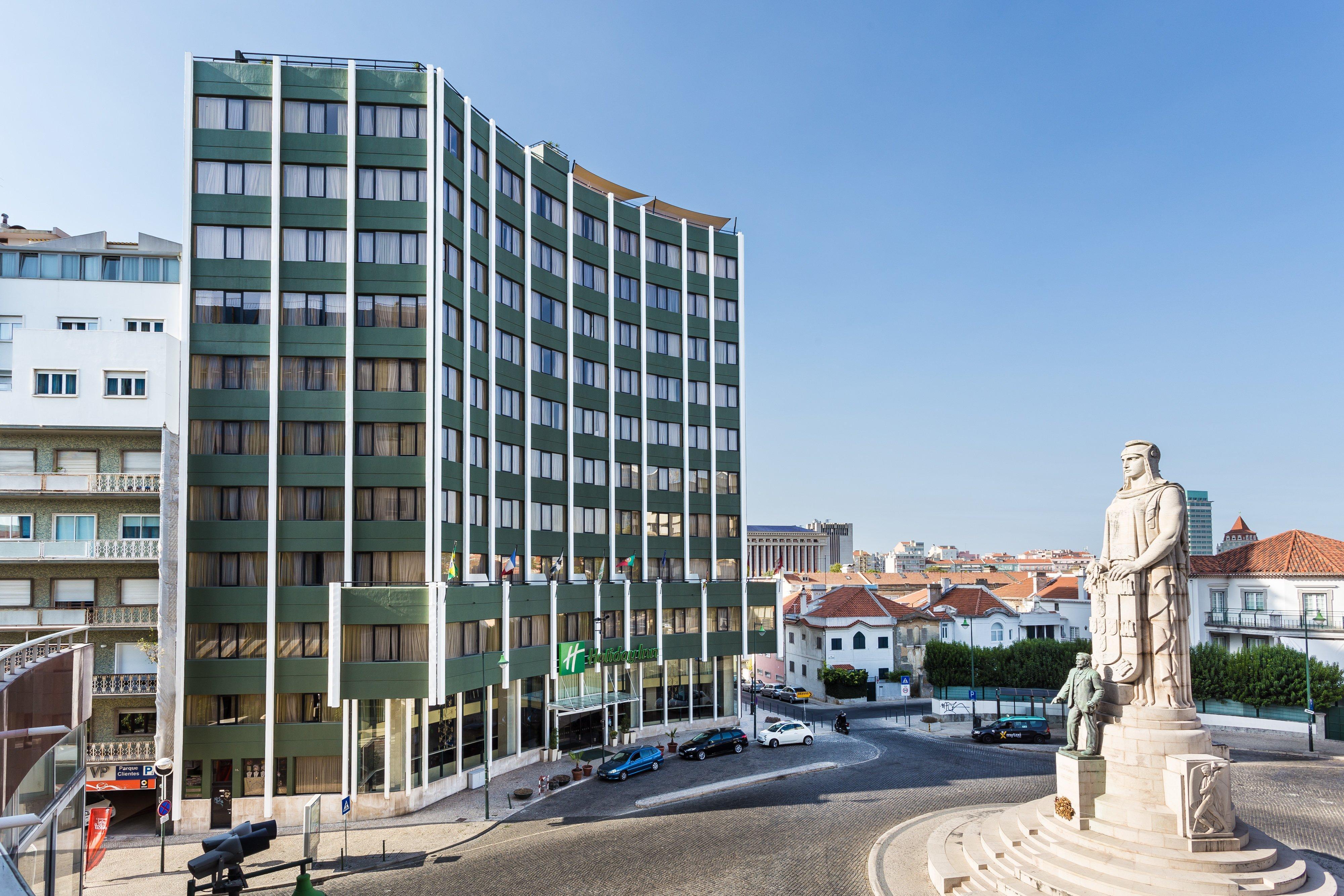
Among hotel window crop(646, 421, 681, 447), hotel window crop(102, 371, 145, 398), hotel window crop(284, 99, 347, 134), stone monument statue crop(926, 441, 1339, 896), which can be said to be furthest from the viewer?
hotel window crop(646, 421, 681, 447)

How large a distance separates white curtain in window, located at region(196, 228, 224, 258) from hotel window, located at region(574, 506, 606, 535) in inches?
902

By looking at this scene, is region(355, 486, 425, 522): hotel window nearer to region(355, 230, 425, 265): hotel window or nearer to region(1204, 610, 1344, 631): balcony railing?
region(355, 230, 425, 265): hotel window

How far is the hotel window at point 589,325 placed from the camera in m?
51.2

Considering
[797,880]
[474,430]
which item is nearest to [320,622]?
[474,430]

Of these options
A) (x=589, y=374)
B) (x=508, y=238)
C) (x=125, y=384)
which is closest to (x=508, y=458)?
(x=589, y=374)

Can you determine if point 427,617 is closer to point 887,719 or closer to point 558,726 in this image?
point 558,726

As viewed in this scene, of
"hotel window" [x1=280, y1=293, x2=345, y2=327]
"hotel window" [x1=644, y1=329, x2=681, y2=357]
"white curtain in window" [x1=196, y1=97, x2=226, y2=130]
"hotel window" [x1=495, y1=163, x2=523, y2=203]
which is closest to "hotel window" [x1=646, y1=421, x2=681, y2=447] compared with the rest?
"hotel window" [x1=644, y1=329, x2=681, y2=357]

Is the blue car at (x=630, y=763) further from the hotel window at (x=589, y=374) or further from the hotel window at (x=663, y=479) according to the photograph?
the hotel window at (x=589, y=374)

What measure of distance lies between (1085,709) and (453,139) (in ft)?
121

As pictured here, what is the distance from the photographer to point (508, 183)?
4653cm

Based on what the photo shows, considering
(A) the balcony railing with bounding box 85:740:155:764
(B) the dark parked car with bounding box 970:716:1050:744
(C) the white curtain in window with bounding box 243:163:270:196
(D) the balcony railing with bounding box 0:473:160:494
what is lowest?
(B) the dark parked car with bounding box 970:716:1050:744

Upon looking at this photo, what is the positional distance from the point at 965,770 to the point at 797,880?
18.6 m

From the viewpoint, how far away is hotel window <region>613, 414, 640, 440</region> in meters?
53.4

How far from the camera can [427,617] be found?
37.0 meters
